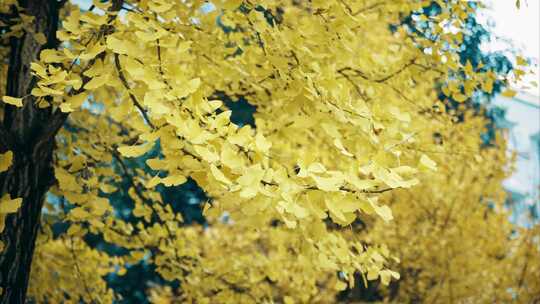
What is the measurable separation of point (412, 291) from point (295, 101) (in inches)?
216

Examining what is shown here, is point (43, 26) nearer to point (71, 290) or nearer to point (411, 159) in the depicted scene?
point (71, 290)

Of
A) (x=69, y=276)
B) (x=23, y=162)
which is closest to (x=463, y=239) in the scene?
(x=69, y=276)

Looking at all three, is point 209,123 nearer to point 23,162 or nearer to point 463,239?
point 23,162

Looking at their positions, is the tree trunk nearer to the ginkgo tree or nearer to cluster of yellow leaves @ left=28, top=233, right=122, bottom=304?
the ginkgo tree

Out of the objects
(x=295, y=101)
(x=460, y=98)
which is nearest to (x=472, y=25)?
(x=460, y=98)

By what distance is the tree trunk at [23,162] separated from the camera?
2502 mm

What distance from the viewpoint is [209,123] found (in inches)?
58.7

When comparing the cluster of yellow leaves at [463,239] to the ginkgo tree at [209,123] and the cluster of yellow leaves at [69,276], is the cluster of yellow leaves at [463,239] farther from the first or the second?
the cluster of yellow leaves at [69,276]

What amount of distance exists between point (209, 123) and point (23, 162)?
146 centimetres

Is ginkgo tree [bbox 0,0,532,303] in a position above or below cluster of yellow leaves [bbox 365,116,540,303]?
above

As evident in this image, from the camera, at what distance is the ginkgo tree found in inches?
57.3

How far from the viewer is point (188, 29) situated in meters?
2.46

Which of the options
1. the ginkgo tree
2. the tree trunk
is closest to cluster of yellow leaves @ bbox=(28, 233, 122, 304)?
the ginkgo tree

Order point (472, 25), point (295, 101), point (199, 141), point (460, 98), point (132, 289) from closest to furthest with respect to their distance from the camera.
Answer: point (199, 141) → point (295, 101) → point (460, 98) → point (472, 25) → point (132, 289)
